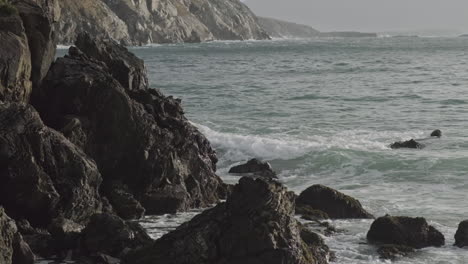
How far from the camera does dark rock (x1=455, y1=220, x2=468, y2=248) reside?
1908 centimetres

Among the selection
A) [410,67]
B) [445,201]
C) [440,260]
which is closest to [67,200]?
[440,260]

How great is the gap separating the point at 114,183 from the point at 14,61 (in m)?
4.87

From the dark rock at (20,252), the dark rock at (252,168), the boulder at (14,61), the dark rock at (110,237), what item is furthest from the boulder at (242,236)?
the dark rock at (252,168)

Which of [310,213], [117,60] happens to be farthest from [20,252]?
[117,60]

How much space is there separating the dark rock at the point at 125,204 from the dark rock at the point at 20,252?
5.75 m

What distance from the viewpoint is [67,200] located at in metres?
18.8

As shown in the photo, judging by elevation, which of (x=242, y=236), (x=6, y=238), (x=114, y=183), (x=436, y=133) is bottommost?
(x=436, y=133)

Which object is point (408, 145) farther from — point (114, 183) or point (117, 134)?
point (114, 183)

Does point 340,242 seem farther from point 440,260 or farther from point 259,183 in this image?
point 259,183

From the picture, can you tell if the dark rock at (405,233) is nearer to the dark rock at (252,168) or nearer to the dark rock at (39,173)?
the dark rock at (39,173)

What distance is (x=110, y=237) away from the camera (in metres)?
16.6

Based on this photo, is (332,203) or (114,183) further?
(332,203)

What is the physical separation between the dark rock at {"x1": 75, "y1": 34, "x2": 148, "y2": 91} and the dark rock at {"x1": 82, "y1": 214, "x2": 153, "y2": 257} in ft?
32.3

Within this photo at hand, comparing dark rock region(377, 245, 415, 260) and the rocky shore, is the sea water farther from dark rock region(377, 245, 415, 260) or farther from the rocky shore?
the rocky shore
